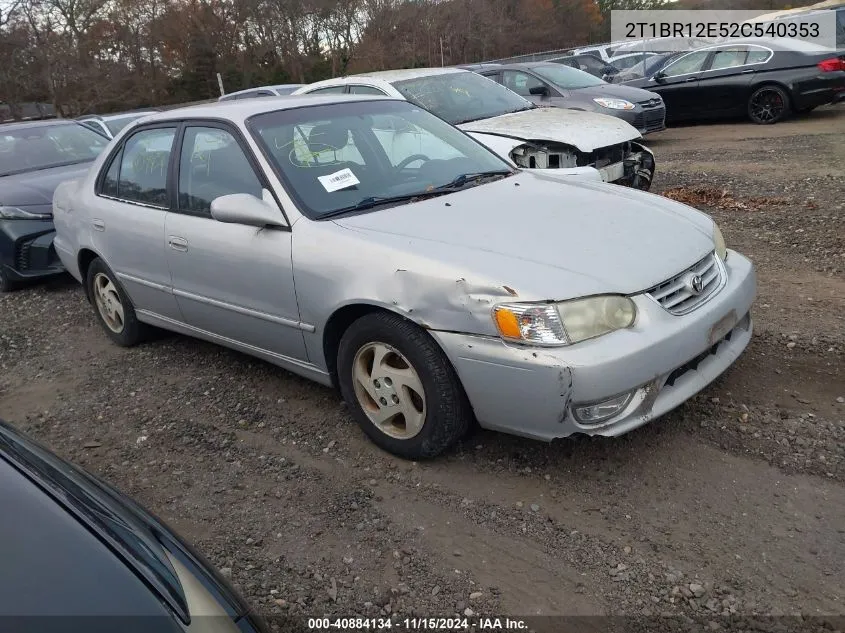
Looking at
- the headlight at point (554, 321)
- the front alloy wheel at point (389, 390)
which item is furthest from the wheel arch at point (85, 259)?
the headlight at point (554, 321)

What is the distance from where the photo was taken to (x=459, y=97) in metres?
7.84

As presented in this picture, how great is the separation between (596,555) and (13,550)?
187 centimetres

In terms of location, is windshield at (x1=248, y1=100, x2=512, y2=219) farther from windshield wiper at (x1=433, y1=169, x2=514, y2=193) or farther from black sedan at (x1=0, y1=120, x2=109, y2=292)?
black sedan at (x1=0, y1=120, x2=109, y2=292)

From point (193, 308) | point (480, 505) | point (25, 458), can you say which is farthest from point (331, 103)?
point (25, 458)

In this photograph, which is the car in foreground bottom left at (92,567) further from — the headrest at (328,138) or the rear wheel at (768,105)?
the rear wheel at (768,105)

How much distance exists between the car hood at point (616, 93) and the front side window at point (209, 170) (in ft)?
26.4

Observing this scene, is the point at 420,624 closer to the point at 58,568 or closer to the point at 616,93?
the point at 58,568

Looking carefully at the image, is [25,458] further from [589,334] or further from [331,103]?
[331,103]

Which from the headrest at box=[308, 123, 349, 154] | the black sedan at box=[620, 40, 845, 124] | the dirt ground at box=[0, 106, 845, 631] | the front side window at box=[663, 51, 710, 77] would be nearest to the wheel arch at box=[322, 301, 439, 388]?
the dirt ground at box=[0, 106, 845, 631]

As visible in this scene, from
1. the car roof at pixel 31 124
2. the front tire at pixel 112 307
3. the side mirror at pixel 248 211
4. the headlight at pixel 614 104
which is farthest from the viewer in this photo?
the headlight at pixel 614 104

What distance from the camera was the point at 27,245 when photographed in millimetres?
6727

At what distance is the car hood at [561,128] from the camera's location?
6.77 m

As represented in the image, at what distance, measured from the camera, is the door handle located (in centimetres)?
402

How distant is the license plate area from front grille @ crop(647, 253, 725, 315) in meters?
0.12
